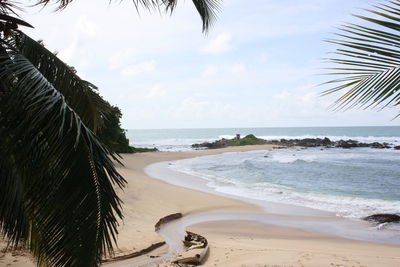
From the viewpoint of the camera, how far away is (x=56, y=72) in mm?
3549

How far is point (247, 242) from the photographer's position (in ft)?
31.2

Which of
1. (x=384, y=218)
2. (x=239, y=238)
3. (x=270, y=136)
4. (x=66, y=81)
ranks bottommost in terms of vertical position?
(x=239, y=238)

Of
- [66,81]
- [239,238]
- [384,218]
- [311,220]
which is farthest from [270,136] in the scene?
[66,81]

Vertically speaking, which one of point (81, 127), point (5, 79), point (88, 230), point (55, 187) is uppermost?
point (5, 79)

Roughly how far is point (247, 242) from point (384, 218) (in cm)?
534

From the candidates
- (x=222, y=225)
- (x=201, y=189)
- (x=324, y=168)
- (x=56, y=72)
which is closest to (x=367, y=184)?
(x=324, y=168)

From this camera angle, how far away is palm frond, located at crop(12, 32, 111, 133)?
338cm

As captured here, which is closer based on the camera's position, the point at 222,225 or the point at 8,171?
the point at 8,171

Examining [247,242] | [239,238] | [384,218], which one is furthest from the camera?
[384,218]

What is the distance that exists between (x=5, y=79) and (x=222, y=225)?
9.61 meters

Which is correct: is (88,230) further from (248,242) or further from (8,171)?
(248,242)

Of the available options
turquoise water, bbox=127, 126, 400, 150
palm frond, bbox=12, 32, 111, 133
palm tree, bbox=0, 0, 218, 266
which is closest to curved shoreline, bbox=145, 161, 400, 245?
palm frond, bbox=12, 32, 111, 133

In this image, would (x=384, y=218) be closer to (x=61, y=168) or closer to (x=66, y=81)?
(x=66, y=81)

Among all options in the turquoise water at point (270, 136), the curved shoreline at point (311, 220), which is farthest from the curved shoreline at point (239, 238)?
the turquoise water at point (270, 136)
